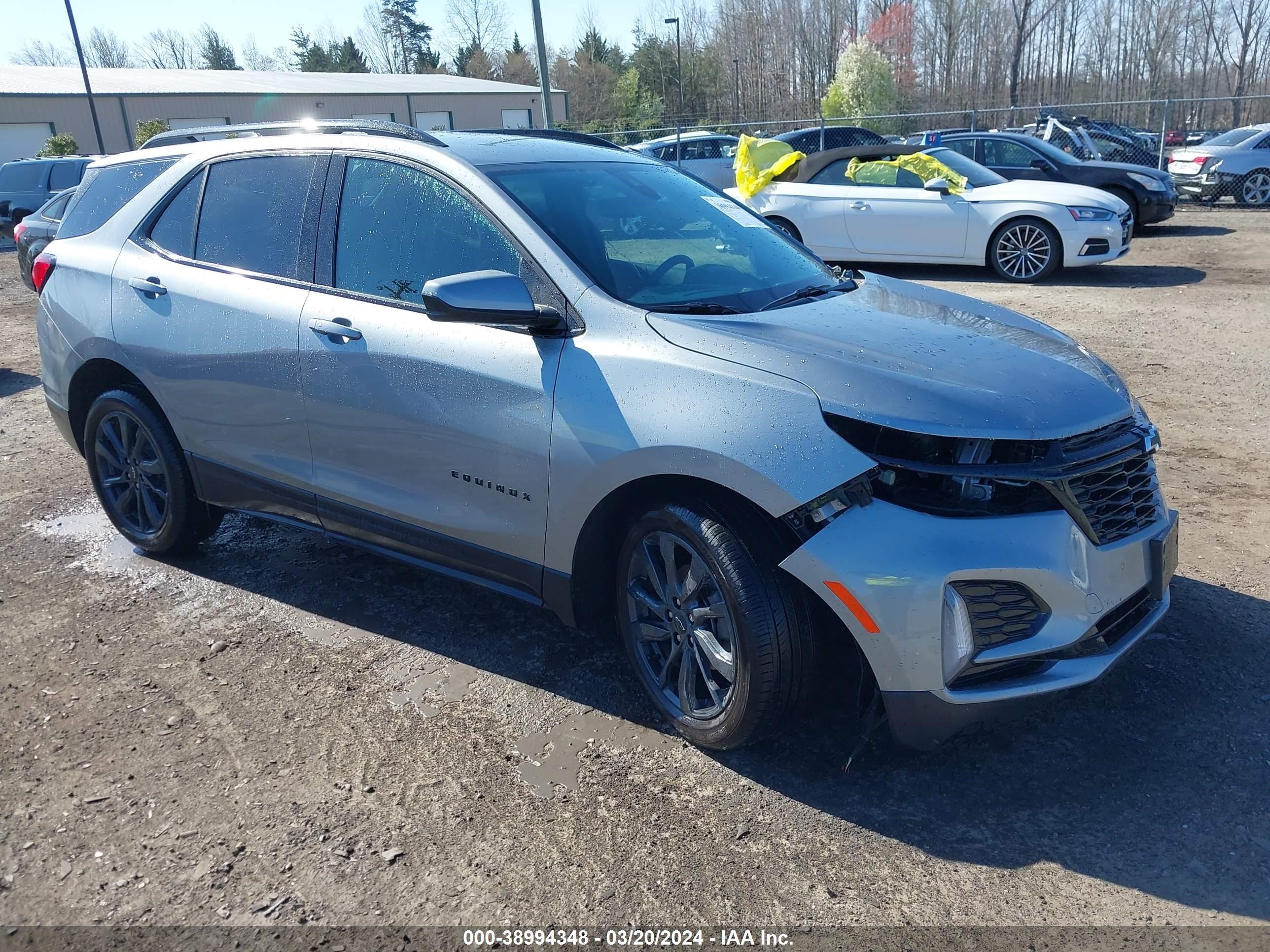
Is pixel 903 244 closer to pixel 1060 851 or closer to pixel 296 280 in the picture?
pixel 296 280

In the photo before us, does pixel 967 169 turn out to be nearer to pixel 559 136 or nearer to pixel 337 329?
pixel 559 136

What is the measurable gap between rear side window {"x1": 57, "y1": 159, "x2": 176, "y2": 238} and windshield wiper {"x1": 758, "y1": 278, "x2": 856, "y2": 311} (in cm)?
294

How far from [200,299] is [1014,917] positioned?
376 centimetres

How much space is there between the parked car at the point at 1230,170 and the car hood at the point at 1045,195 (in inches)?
303

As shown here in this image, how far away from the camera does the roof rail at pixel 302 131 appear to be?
3975mm

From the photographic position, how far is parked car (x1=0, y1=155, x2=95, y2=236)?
18.5 meters

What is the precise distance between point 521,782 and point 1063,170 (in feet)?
46.0

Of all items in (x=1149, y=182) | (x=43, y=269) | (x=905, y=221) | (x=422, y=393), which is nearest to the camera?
(x=422, y=393)

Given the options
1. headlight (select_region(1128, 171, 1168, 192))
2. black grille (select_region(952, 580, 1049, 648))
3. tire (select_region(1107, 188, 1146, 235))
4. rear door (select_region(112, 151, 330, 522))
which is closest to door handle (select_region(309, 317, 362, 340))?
rear door (select_region(112, 151, 330, 522))

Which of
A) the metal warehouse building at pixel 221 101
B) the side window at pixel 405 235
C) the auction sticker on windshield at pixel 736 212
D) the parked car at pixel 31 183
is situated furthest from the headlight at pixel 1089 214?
the metal warehouse building at pixel 221 101

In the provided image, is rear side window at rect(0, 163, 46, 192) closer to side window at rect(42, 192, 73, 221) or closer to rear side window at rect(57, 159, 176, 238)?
side window at rect(42, 192, 73, 221)

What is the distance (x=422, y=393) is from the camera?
358 centimetres

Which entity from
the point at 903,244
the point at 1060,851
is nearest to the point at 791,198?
the point at 903,244

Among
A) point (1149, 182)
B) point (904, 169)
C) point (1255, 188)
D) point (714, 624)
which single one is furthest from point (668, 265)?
point (1255, 188)
